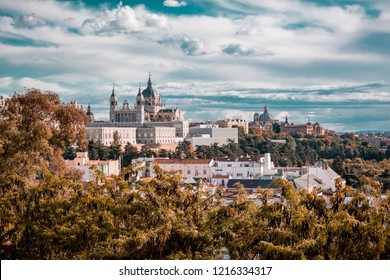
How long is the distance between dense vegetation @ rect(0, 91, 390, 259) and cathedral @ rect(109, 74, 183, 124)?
66.3m

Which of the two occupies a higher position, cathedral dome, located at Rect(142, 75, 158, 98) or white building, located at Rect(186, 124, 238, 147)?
cathedral dome, located at Rect(142, 75, 158, 98)

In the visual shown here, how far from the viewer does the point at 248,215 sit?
7.16 m

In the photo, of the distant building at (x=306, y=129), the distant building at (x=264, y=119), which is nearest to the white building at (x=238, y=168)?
the distant building at (x=306, y=129)

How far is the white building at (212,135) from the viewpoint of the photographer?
225 feet

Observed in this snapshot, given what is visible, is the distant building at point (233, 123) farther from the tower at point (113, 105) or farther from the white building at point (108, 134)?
the white building at point (108, 134)

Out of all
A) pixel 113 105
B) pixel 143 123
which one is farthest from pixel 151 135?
pixel 113 105

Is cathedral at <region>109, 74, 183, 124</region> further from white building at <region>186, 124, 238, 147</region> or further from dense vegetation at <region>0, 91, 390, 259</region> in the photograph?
dense vegetation at <region>0, 91, 390, 259</region>

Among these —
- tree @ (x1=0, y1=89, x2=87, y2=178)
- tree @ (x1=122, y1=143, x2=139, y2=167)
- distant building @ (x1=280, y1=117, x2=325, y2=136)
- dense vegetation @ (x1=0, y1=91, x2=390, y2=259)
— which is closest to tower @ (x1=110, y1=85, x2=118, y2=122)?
distant building @ (x1=280, y1=117, x2=325, y2=136)

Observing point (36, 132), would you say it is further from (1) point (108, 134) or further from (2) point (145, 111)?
(2) point (145, 111)

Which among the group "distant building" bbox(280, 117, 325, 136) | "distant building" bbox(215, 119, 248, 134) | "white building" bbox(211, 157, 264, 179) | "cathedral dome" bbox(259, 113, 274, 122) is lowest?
"white building" bbox(211, 157, 264, 179)

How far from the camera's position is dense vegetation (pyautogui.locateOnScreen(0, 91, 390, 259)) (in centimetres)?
632

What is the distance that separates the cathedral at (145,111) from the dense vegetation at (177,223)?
66257 mm

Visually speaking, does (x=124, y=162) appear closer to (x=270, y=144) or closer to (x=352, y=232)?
(x=270, y=144)
